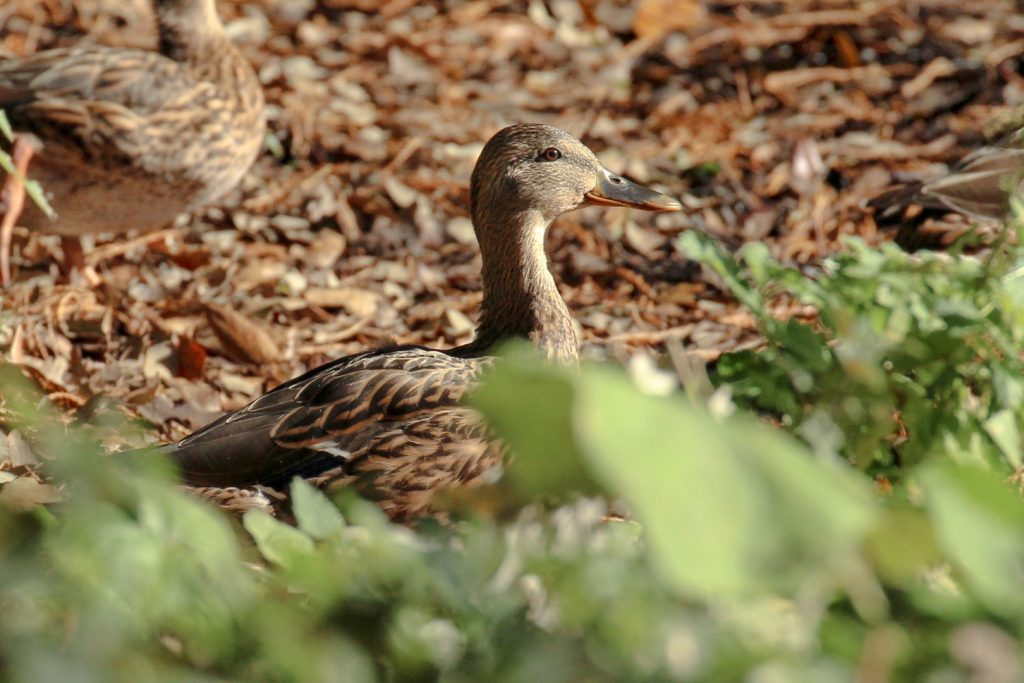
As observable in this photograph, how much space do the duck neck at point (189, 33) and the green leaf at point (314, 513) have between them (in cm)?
472

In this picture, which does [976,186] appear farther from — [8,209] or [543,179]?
[8,209]

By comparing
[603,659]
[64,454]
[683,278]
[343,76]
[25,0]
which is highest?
[64,454]

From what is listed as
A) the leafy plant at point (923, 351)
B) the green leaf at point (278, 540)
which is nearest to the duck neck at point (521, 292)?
the leafy plant at point (923, 351)

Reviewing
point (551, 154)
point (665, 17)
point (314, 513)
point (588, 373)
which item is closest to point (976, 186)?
point (551, 154)

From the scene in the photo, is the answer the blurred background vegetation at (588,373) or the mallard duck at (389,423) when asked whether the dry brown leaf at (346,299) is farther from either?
the mallard duck at (389,423)

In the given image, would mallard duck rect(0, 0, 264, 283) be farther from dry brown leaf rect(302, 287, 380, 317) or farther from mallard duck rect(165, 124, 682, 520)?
mallard duck rect(165, 124, 682, 520)

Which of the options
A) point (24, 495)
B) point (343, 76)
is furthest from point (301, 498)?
point (343, 76)

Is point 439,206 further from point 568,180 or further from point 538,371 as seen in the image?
point 538,371

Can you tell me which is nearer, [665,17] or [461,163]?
[461,163]

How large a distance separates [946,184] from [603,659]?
4.51 m

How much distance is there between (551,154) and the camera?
4.58 m

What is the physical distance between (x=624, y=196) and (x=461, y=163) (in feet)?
7.03

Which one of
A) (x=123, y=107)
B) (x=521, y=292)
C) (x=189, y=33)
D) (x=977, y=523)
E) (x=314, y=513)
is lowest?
(x=521, y=292)

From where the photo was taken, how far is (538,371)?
3.49 feet
